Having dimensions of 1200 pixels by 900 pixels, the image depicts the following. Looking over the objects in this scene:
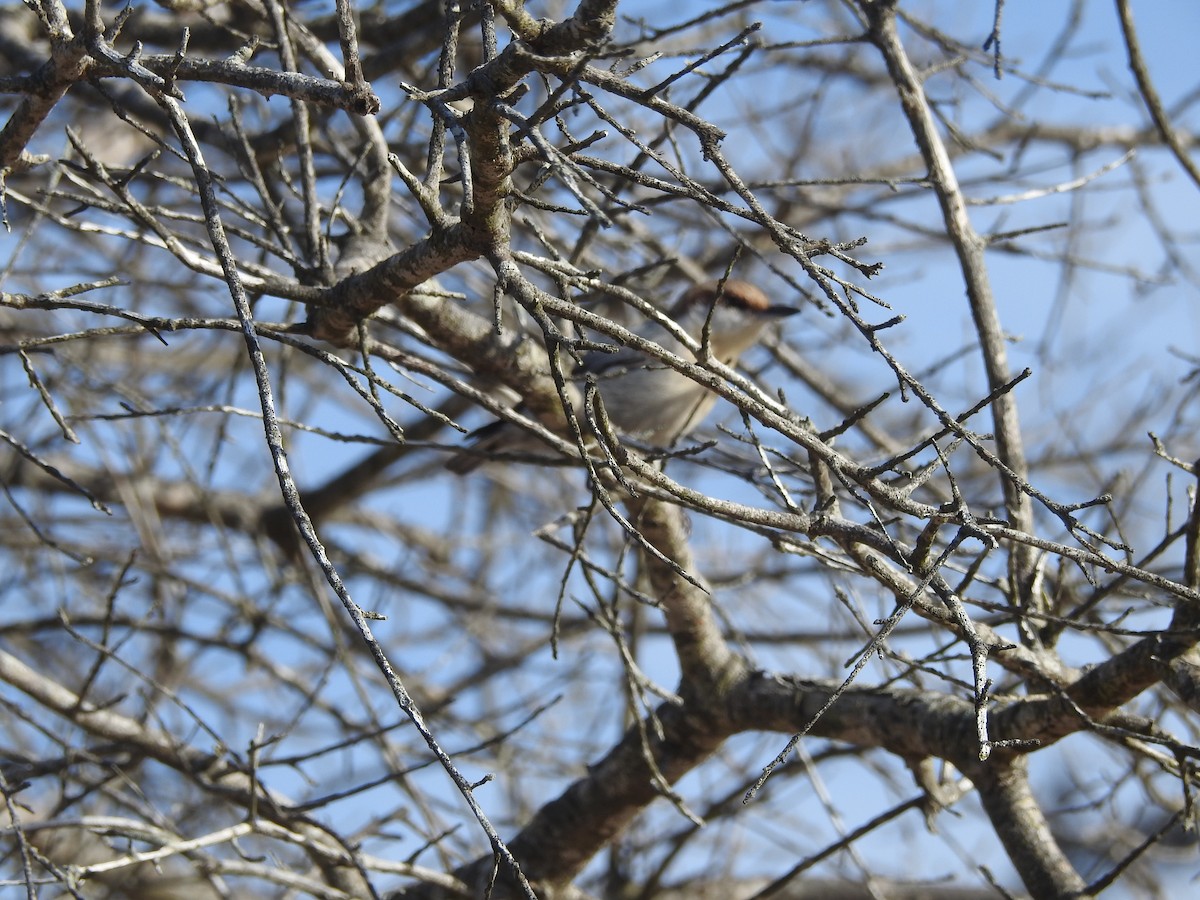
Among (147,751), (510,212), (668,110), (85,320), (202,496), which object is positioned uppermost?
(85,320)

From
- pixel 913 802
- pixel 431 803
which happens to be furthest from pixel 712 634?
pixel 431 803

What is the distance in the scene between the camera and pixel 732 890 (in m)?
5.11

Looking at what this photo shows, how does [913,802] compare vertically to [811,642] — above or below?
below

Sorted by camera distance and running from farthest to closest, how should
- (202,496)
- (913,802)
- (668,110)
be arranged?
(202,496) → (913,802) → (668,110)

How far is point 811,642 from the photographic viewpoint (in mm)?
5426

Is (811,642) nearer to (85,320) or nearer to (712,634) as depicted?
(712,634)

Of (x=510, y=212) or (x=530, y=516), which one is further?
(x=530, y=516)

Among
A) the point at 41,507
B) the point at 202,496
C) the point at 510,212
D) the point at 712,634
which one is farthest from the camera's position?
the point at 41,507

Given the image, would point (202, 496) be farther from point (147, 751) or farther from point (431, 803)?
point (431, 803)

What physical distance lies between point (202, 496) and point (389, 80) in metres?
1.84

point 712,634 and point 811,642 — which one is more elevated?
point 811,642

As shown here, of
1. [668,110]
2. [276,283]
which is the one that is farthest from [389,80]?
[668,110]

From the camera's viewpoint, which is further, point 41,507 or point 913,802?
point 41,507

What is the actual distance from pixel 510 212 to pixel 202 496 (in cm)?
275
